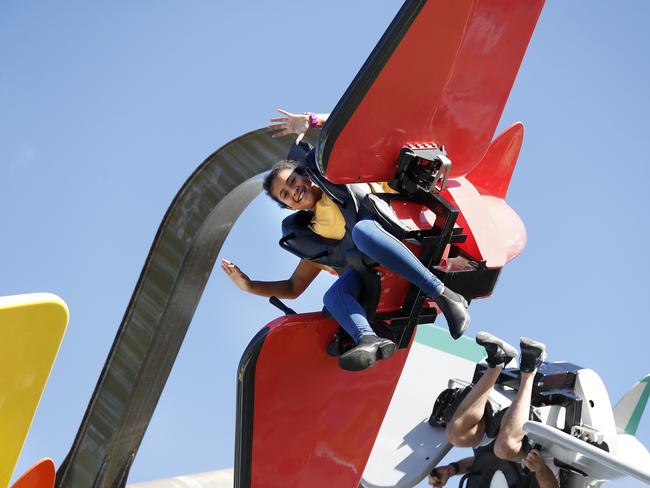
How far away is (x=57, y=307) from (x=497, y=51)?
1.94 meters

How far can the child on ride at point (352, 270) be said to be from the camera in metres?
3.13

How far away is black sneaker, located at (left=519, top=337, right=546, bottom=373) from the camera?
379cm

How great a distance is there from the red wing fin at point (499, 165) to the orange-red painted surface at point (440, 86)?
1.70ft

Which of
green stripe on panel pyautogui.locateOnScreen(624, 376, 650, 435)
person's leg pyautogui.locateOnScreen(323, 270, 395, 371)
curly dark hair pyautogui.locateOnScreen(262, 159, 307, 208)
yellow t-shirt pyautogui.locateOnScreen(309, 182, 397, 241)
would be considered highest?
curly dark hair pyautogui.locateOnScreen(262, 159, 307, 208)

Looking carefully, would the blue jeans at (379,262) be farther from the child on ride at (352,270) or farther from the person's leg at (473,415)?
the person's leg at (473,415)

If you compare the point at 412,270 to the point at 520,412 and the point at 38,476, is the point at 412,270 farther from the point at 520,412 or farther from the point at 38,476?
the point at 38,476

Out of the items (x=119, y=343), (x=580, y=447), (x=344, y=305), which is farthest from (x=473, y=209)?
(x=119, y=343)

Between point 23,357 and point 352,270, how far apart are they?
1279 millimetres

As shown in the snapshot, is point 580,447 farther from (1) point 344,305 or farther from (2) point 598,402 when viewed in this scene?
(1) point 344,305

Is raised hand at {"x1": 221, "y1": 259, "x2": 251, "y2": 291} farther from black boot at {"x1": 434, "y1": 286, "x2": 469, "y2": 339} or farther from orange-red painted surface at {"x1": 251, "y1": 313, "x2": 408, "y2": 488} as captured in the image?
black boot at {"x1": 434, "y1": 286, "x2": 469, "y2": 339}

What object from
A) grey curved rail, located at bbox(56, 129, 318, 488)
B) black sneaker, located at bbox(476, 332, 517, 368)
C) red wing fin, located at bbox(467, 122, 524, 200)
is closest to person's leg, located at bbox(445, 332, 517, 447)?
black sneaker, located at bbox(476, 332, 517, 368)

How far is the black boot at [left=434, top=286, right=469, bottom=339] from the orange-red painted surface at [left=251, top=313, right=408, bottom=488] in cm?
46

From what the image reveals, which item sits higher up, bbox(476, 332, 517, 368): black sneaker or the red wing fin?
the red wing fin

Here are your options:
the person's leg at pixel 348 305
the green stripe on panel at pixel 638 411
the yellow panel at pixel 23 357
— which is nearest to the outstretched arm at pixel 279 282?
the person's leg at pixel 348 305
